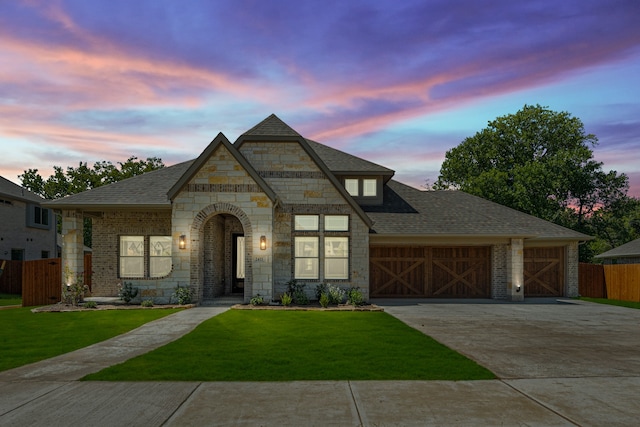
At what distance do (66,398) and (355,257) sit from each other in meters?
13.9

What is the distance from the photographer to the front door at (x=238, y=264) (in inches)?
821

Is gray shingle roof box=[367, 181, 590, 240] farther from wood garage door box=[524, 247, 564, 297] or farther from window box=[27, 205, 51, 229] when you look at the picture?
window box=[27, 205, 51, 229]

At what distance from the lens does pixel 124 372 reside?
754cm

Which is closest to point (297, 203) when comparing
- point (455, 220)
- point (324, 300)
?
point (324, 300)

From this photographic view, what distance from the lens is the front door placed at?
20.9 m

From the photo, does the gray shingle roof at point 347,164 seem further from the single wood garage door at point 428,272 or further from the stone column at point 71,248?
the stone column at point 71,248

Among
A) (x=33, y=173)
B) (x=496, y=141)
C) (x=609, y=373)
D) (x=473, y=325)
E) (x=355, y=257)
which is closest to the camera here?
(x=609, y=373)

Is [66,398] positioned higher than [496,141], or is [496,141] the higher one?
[496,141]

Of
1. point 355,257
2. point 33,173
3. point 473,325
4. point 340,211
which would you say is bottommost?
point 473,325

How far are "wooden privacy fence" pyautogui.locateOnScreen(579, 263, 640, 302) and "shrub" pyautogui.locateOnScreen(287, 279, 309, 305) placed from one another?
16.5m

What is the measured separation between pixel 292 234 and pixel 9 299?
569 inches

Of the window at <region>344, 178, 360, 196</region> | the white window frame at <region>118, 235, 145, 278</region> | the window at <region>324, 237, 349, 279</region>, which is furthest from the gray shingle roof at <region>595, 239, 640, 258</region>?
the white window frame at <region>118, 235, 145, 278</region>

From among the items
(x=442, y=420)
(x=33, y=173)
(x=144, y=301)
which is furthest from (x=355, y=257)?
(x=33, y=173)

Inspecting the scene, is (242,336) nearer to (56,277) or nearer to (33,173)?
(56,277)
